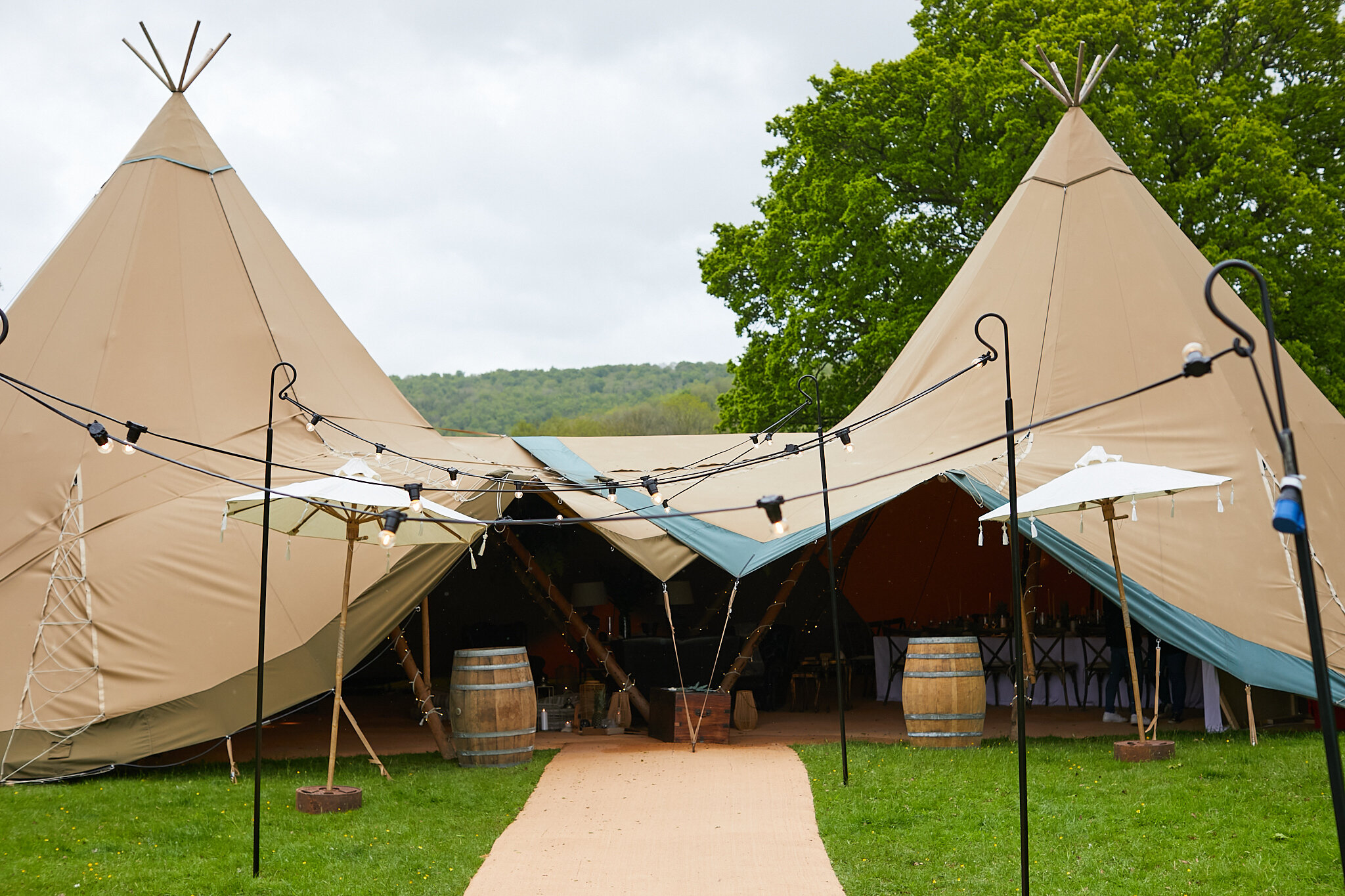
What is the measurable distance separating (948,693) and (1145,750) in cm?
134

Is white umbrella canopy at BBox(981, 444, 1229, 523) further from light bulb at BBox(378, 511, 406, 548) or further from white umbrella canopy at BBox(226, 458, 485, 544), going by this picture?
light bulb at BBox(378, 511, 406, 548)

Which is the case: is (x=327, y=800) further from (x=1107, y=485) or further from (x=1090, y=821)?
(x=1107, y=485)

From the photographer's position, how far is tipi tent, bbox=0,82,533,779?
7.23m

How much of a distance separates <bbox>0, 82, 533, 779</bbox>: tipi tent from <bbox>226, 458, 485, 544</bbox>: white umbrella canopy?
0.41m

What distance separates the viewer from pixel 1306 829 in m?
5.34

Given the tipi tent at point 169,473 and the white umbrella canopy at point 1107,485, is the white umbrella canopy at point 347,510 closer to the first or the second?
Result: the tipi tent at point 169,473

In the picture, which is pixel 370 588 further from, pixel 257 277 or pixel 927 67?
pixel 927 67

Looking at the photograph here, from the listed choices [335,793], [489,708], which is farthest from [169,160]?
[335,793]

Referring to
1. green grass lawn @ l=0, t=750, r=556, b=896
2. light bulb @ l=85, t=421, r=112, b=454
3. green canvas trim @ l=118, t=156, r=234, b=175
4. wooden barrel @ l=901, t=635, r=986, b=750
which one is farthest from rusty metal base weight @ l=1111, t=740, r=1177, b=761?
green canvas trim @ l=118, t=156, r=234, b=175

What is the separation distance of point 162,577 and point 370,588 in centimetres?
134

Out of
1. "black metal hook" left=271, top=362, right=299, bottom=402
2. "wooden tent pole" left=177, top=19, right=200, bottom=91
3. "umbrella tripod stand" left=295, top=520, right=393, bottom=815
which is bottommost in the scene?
"umbrella tripod stand" left=295, top=520, right=393, bottom=815

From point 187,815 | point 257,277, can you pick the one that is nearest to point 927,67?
point 257,277

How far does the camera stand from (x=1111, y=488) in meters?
6.71

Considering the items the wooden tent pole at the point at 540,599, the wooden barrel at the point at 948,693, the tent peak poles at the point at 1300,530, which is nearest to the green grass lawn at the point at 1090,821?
the wooden barrel at the point at 948,693
